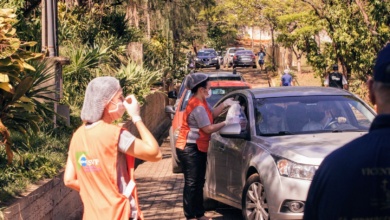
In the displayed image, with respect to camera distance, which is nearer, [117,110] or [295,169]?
[117,110]

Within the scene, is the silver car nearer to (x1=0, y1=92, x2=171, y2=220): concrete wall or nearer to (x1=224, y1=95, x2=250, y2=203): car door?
(x1=224, y1=95, x2=250, y2=203): car door

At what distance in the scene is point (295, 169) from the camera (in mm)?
8016

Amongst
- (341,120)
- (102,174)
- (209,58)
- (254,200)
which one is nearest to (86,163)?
(102,174)

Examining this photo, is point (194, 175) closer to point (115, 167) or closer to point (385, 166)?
point (115, 167)

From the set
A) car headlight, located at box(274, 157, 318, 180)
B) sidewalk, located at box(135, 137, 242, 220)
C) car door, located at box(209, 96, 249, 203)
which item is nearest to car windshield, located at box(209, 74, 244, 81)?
sidewalk, located at box(135, 137, 242, 220)

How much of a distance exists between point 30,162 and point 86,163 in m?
3.91

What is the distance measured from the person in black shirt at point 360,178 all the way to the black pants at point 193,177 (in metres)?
6.68

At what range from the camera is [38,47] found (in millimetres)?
13055

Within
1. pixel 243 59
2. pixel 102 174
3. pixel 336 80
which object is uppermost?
pixel 102 174

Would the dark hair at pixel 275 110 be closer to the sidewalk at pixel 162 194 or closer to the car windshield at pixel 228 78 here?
the sidewalk at pixel 162 194

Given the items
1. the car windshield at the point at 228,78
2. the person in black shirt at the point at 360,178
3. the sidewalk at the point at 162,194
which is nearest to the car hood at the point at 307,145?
the sidewalk at the point at 162,194

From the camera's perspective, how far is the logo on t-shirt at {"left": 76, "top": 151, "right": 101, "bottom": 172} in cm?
526

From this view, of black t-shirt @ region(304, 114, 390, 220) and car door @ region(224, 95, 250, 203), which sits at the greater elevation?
black t-shirt @ region(304, 114, 390, 220)

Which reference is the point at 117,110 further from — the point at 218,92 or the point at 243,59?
the point at 243,59
